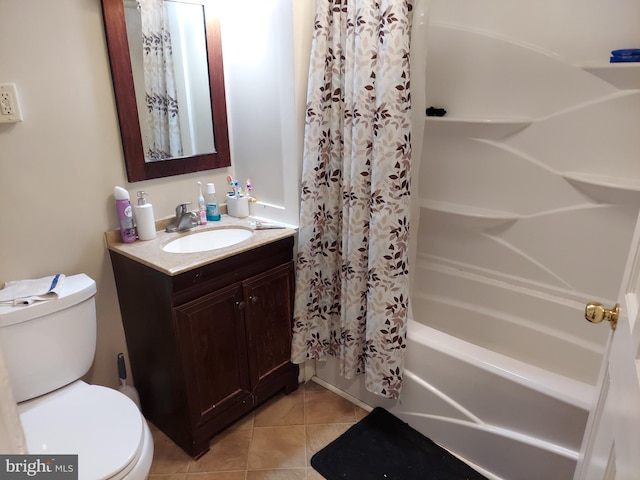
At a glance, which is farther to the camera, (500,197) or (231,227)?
(500,197)

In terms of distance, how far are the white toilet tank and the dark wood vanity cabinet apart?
21 centimetres

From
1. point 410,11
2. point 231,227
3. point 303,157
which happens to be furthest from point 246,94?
point 410,11

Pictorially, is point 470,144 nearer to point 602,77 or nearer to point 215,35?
point 602,77

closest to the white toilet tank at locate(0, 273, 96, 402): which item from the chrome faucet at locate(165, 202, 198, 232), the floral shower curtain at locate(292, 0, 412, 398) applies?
the chrome faucet at locate(165, 202, 198, 232)

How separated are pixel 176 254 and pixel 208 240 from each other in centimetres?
29

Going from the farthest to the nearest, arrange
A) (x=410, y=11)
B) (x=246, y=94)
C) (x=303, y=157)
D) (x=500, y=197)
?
(x=500, y=197) < (x=246, y=94) < (x=303, y=157) < (x=410, y=11)

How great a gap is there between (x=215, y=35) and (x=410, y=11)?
86 cm

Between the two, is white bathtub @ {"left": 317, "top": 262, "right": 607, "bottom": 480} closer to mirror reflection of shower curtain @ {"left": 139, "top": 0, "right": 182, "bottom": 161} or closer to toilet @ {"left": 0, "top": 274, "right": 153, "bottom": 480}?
toilet @ {"left": 0, "top": 274, "right": 153, "bottom": 480}

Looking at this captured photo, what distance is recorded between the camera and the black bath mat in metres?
1.71

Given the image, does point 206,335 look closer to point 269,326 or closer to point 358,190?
point 269,326

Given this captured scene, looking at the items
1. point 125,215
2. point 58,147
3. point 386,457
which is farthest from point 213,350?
point 58,147

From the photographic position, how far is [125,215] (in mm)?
1735

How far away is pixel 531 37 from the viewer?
2066mm

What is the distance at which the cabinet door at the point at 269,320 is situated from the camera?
6.07 ft
